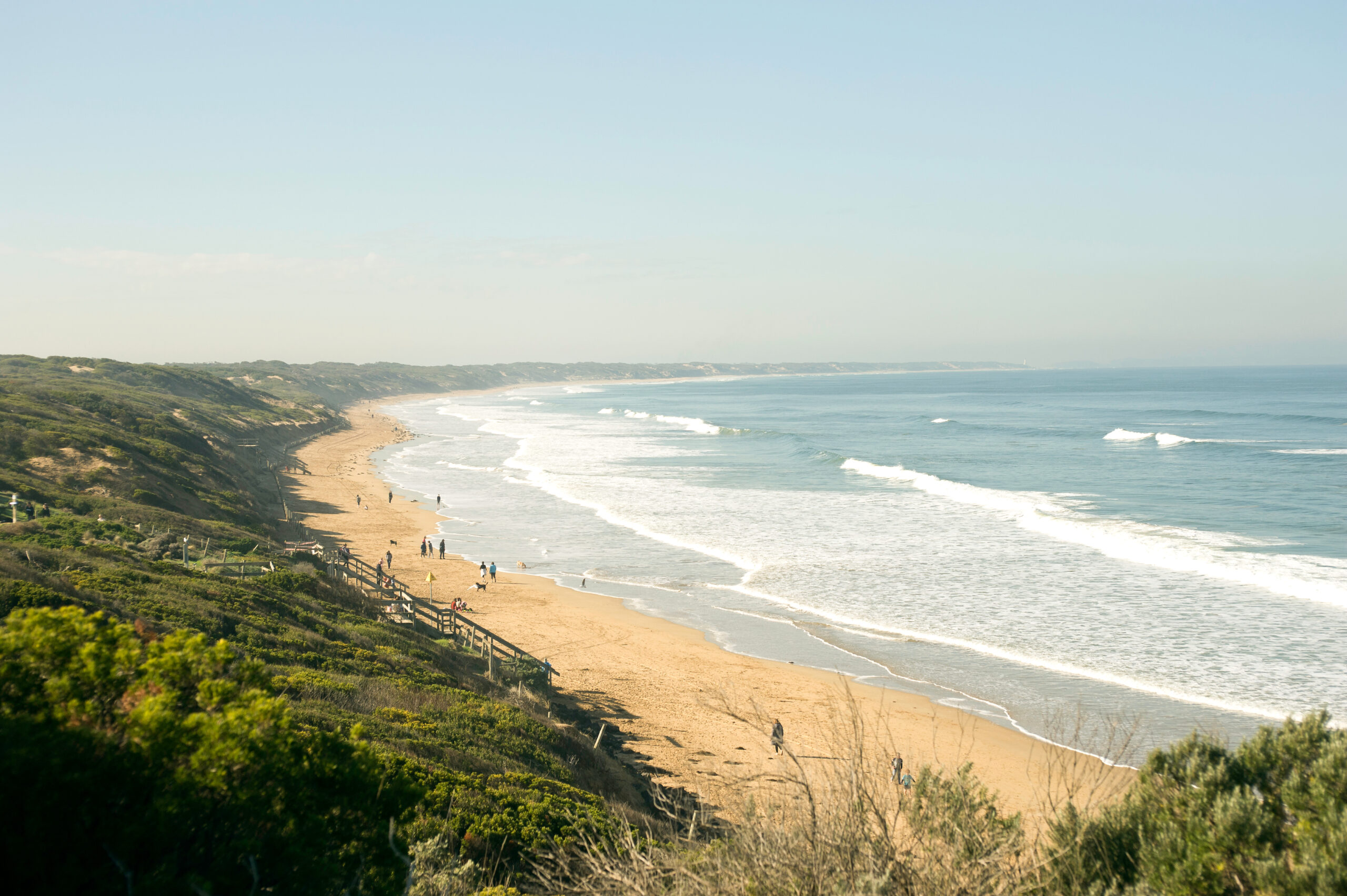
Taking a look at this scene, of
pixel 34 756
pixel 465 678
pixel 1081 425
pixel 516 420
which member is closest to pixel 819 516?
pixel 465 678

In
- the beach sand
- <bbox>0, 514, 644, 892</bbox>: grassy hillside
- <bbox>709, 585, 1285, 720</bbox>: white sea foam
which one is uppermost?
<bbox>0, 514, 644, 892</bbox>: grassy hillside

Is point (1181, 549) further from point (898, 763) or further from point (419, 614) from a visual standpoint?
point (419, 614)

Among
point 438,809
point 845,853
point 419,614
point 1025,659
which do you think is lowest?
point 1025,659

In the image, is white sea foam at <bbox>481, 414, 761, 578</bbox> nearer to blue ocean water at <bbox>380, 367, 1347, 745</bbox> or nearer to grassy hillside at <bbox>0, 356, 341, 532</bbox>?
blue ocean water at <bbox>380, 367, 1347, 745</bbox>

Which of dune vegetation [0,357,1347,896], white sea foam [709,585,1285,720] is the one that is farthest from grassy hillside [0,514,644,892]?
white sea foam [709,585,1285,720]

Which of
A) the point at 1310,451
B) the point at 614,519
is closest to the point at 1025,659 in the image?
the point at 614,519

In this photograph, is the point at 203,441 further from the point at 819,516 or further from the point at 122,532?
the point at 819,516
